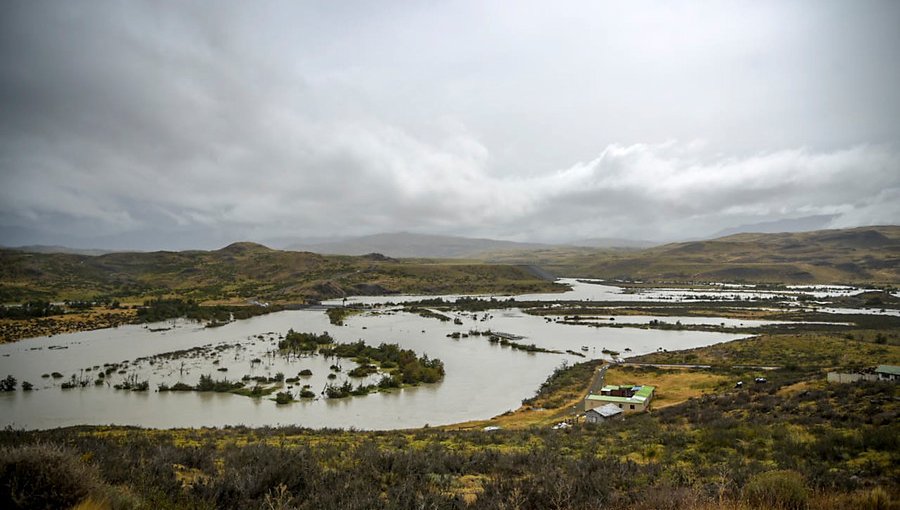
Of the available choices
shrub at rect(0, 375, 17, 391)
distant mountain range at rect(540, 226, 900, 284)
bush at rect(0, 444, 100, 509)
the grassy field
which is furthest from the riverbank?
distant mountain range at rect(540, 226, 900, 284)

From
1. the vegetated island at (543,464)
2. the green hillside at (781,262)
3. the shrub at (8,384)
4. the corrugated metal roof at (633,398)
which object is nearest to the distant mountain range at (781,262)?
the green hillside at (781,262)

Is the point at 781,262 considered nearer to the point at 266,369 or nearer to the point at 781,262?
the point at 781,262

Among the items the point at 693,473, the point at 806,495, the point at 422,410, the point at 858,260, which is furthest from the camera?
the point at 858,260

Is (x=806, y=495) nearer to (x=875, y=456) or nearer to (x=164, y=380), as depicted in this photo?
(x=875, y=456)

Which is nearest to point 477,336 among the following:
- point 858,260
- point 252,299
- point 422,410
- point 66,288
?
point 422,410

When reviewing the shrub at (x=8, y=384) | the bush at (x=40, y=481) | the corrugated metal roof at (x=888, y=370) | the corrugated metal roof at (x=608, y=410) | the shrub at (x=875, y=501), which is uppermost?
the bush at (x=40, y=481)

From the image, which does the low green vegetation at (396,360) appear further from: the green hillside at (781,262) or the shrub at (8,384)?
the green hillside at (781,262)
